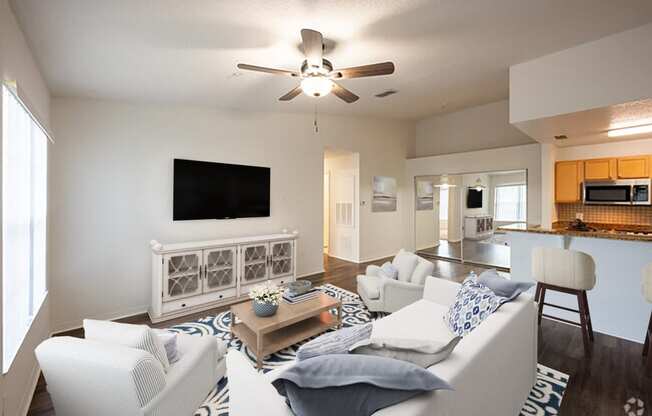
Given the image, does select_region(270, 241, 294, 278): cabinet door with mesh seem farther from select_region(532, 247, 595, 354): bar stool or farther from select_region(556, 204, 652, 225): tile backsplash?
select_region(556, 204, 652, 225): tile backsplash

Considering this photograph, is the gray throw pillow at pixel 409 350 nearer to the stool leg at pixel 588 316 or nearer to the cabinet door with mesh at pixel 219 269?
the stool leg at pixel 588 316

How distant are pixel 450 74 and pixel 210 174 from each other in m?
3.54

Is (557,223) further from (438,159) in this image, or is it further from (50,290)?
(50,290)

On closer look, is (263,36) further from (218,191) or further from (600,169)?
(600,169)

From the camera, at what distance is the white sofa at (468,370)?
39.9 inches

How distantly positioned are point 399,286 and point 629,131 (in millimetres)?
3692

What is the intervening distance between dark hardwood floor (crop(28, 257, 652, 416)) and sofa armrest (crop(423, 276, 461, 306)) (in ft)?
3.18

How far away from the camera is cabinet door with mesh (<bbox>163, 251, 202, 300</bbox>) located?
11.0 ft

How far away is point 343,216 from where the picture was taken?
6445mm

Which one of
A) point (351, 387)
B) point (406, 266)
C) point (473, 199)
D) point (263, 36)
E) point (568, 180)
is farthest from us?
point (473, 199)

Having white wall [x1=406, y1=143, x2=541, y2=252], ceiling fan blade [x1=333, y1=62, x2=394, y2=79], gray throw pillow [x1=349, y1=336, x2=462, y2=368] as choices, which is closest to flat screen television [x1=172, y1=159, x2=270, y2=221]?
ceiling fan blade [x1=333, y1=62, x2=394, y2=79]

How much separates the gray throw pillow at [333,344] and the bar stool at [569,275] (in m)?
2.42

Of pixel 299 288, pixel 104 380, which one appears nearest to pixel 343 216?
pixel 299 288

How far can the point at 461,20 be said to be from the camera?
7.74 feet
